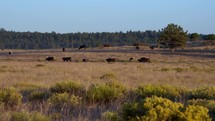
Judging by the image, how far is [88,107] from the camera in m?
10.4

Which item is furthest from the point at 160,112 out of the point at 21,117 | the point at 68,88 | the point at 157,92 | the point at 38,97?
the point at 68,88

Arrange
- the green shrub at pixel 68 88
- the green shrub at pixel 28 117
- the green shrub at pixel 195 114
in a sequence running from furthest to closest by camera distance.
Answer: the green shrub at pixel 68 88 → the green shrub at pixel 28 117 → the green shrub at pixel 195 114

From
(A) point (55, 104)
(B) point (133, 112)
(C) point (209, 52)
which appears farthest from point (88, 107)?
(C) point (209, 52)

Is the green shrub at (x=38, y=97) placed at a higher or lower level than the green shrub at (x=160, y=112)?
lower

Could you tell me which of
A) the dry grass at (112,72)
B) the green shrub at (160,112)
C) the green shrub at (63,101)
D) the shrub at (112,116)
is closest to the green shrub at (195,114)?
the green shrub at (160,112)

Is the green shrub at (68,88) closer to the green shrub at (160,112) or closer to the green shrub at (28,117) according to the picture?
the green shrub at (28,117)

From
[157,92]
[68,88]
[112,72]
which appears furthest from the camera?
[112,72]

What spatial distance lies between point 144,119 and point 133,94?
262 inches

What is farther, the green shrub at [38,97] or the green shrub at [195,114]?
the green shrub at [38,97]

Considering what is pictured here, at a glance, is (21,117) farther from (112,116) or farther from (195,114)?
(195,114)

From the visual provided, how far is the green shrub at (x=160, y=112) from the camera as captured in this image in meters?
5.95

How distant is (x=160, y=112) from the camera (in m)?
6.03

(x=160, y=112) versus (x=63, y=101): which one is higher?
(x=160, y=112)

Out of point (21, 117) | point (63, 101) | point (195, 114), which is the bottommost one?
point (63, 101)
